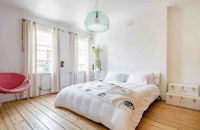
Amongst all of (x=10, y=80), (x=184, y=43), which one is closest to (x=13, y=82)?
(x=10, y=80)

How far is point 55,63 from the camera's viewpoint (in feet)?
13.8


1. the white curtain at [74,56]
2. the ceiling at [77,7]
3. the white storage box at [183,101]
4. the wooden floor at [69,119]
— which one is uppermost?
the ceiling at [77,7]

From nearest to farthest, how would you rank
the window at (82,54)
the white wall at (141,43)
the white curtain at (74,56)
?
the white wall at (141,43)
the white curtain at (74,56)
the window at (82,54)

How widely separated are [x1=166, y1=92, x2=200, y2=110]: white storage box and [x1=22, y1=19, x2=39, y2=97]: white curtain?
152 inches

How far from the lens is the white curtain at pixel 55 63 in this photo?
4184 millimetres

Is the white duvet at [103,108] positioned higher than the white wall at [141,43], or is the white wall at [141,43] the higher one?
the white wall at [141,43]

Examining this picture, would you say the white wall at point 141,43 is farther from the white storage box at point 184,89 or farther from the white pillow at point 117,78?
the white pillow at point 117,78

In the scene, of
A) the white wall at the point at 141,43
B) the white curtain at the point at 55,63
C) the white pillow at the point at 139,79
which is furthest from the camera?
the white curtain at the point at 55,63

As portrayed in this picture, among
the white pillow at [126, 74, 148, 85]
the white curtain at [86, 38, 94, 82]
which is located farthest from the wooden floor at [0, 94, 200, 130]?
the white curtain at [86, 38, 94, 82]

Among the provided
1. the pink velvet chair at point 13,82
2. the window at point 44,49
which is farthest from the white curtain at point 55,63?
the pink velvet chair at point 13,82

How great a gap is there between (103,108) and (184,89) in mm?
2255

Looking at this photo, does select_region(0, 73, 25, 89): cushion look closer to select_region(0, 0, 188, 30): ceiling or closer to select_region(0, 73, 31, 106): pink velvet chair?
select_region(0, 73, 31, 106): pink velvet chair

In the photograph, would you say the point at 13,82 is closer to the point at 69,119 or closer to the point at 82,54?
the point at 69,119

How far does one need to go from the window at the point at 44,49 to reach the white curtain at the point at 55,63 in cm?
15
